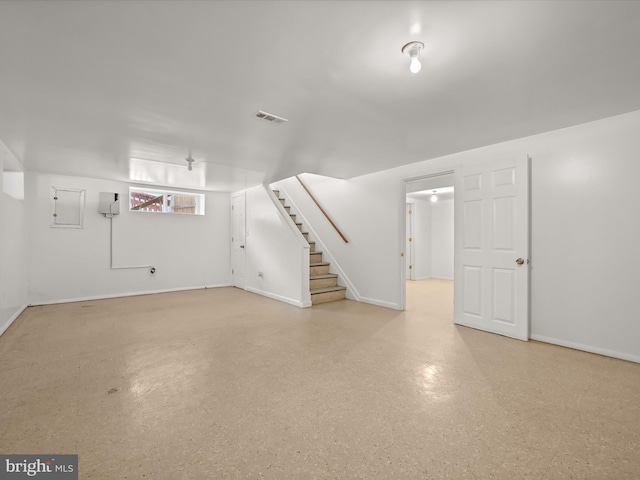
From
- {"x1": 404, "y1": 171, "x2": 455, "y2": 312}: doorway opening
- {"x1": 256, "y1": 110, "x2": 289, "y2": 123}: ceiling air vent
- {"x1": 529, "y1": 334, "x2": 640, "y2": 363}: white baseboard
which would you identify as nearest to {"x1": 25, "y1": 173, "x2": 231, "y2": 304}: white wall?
{"x1": 256, "y1": 110, "x2": 289, "y2": 123}: ceiling air vent

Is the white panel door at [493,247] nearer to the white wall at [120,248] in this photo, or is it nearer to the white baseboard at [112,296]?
the white wall at [120,248]

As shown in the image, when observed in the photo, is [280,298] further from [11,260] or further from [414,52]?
[414,52]

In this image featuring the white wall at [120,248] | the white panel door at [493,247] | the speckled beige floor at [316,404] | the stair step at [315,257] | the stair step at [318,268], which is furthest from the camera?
the stair step at [315,257]

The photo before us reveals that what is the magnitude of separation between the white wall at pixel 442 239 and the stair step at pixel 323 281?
14.2ft

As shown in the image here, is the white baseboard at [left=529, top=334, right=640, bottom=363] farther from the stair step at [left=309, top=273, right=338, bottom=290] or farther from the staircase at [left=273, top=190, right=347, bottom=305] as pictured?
the stair step at [left=309, top=273, right=338, bottom=290]

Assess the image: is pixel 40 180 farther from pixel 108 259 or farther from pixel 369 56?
pixel 369 56

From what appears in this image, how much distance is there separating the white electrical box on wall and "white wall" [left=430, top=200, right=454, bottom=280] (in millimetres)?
7883

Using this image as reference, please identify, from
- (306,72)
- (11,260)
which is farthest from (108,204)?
(306,72)

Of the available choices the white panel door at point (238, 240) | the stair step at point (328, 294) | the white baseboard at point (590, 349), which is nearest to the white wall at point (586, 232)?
the white baseboard at point (590, 349)

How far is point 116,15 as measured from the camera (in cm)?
146

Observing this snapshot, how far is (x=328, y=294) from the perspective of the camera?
17.1 ft

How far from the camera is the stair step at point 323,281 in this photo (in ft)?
17.3

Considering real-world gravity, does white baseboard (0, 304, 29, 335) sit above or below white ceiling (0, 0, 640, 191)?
below

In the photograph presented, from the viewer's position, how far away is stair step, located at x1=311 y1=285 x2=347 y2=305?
5020 millimetres
